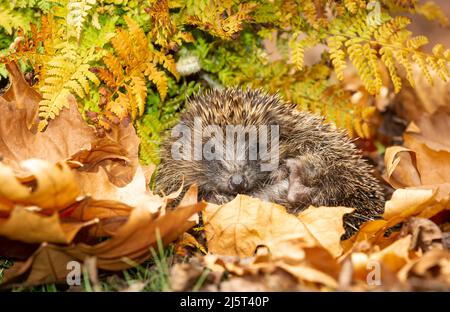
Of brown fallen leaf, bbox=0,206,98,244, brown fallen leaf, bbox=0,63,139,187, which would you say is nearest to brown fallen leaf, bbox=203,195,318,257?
brown fallen leaf, bbox=0,63,139,187

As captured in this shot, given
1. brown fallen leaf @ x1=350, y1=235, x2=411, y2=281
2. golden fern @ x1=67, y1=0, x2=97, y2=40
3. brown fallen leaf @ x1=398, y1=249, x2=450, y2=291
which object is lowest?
brown fallen leaf @ x1=398, y1=249, x2=450, y2=291

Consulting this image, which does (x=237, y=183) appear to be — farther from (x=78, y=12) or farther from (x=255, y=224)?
(x=78, y=12)

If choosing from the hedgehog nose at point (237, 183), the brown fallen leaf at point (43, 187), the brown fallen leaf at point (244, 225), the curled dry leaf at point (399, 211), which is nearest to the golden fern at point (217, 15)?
the hedgehog nose at point (237, 183)

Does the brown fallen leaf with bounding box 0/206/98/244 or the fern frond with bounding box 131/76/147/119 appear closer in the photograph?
the brown fallen leaf with bounding box 0/206/98/244

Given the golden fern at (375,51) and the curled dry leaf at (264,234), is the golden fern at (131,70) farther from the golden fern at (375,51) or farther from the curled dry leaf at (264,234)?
the golden fern at (375,51)
